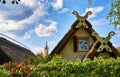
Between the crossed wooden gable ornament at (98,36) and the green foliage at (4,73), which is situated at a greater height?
the crossed wooden gable ornament at (98,36)

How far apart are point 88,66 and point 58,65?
120cm

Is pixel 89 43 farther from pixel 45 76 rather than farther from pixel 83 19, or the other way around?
pixel 45 76

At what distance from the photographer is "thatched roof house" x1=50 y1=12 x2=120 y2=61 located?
2491 centimetres

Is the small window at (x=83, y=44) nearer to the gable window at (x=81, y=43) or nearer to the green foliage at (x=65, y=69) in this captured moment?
the gable window at (x=81, y=43)

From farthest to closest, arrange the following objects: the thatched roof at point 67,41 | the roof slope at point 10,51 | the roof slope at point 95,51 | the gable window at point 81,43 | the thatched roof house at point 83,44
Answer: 1. the roof slope at point 10,51
2. the gable window at point 81,43
3. the thatched roof house at point 83,44
4. the thatched roof at point 67,41
5. the roof slope at point 95,51

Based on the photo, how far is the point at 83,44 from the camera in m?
27.1

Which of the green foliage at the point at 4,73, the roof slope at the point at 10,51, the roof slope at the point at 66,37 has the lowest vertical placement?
the roof slope at the point at 10,51

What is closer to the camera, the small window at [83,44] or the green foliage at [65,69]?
the green foliage at [65,69]

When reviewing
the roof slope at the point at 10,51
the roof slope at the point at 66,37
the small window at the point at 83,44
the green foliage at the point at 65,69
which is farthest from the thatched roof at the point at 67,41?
the green foliage at the point at 65,69

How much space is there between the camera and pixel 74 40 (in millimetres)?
26344

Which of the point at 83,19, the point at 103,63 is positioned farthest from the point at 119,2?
the point at 103,63

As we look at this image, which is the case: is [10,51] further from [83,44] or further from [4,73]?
[4,73]

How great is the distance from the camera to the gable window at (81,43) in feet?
86.2

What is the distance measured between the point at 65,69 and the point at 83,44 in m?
12.4
